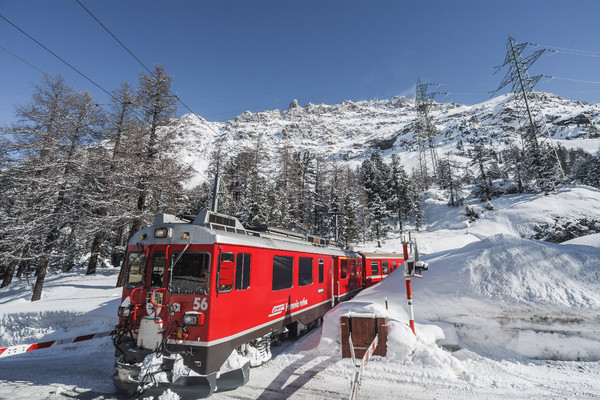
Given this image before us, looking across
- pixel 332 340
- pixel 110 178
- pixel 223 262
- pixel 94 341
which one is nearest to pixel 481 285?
pixel 332 340

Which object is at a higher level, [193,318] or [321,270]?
[321,270]

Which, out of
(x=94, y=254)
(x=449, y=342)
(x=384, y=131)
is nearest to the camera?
(x=449, y=342)

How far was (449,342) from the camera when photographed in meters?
7.09

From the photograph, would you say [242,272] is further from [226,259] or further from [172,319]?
[172,319]

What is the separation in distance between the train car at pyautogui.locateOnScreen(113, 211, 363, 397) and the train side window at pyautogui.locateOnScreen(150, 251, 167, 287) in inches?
0.8

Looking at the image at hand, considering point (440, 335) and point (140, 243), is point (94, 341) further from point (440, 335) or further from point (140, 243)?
point (440, 335)

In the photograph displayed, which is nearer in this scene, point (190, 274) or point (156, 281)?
point (190, 274)

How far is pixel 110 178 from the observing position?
13.5 metres

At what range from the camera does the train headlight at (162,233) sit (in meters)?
5.57

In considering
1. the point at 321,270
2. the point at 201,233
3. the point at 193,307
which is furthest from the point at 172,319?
the point at 321,270

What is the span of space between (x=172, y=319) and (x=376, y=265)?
51.7ft

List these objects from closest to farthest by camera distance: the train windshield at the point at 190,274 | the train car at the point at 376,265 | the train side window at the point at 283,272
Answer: the train windshield at the point at 190,274 → the train side window at the point at 283,272 → the train car at the point at 376,265

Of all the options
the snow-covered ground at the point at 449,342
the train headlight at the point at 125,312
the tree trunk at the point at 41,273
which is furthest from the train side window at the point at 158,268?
the tree trunk at the point at 41,273

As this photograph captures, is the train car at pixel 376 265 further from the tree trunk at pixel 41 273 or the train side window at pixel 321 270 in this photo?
the tree trunk at pixel 41 273
